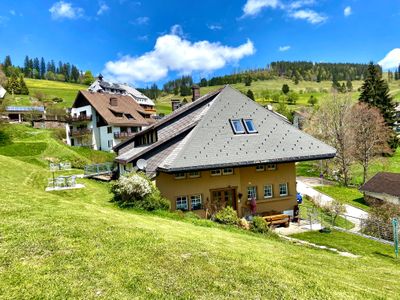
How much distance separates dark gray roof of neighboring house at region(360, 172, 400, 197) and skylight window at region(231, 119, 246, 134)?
64.7 feet

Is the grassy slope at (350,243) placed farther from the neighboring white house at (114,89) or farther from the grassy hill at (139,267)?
the neighboring white house at (114,89)

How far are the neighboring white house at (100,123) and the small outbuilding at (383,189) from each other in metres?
39.1

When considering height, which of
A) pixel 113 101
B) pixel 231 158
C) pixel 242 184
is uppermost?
pixel 113 101

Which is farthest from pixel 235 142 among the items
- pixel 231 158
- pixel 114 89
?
pixel 114 89

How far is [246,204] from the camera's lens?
23.9m

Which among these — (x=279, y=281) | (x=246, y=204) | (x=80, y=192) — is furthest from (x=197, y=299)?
(x=80, y=192)

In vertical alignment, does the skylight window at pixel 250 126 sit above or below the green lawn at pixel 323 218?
above

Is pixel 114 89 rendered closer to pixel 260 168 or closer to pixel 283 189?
pixel 260 168

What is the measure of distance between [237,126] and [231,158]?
3.68m

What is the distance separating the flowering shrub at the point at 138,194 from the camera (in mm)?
18016

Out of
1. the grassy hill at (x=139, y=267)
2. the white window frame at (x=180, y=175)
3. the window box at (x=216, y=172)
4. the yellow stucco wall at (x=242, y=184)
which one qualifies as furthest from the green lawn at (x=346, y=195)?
the grassy hill at (x=139, y=267)

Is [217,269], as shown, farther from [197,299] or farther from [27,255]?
[27,255]

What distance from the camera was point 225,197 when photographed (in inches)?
926

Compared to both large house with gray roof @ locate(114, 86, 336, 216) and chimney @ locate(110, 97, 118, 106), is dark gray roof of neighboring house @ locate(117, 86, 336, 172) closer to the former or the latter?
large house with gray roof @ locate(114, 86, 336, 216)
